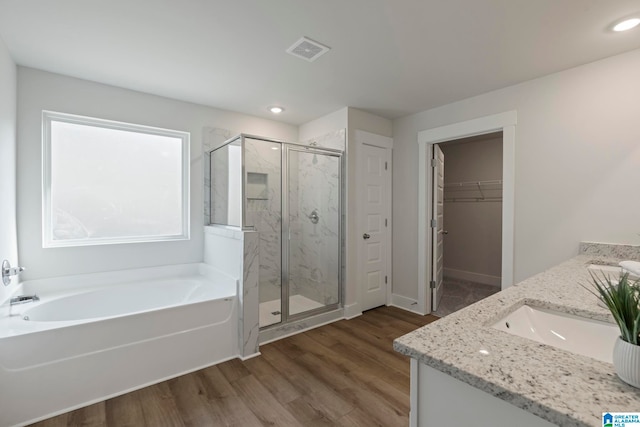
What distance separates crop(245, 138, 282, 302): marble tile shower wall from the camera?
2.95 metres

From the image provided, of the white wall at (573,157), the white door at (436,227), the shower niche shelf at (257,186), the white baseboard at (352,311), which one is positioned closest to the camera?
the white wall at (573,157)

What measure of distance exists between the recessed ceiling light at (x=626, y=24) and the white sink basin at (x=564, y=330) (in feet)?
6.38

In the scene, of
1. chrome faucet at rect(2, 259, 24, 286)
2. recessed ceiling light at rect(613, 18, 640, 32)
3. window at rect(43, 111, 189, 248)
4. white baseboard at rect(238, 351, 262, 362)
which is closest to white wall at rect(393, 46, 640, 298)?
recessed ceiling light at rect(613, 18, 640, 32)

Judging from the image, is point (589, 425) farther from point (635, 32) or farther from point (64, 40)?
point (64, 40)

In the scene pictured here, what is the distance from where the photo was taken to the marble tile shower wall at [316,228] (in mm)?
3285

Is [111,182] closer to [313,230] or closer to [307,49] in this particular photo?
[313,230]

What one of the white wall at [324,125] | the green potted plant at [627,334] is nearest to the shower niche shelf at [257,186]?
the white wall at [324,125]

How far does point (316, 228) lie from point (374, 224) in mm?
744

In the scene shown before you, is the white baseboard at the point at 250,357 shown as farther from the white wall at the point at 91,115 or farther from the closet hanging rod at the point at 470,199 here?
the closet hanging rod at the point at 470,199

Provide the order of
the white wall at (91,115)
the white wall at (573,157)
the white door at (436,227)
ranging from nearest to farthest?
the white wall at (573,157) < the white wall at (91,115) < the white door at (436,227)

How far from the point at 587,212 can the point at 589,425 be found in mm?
2513

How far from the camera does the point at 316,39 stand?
201 centimetres

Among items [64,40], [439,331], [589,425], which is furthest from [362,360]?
[64,40]

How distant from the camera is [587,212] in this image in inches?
92.5
